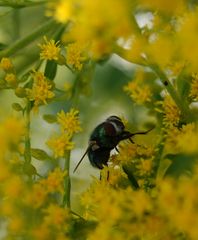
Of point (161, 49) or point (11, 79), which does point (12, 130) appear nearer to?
point (11, 79)

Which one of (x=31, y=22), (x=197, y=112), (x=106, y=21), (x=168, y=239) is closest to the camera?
(x=106, y=21)

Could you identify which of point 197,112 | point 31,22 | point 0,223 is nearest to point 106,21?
point 197,112

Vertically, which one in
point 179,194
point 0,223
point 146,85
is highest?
point 146,85

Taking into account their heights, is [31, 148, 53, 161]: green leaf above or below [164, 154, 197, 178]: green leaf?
below

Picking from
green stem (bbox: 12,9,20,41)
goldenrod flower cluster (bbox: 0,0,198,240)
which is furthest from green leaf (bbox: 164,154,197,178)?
green stem (bbox: 12,9,20,41)

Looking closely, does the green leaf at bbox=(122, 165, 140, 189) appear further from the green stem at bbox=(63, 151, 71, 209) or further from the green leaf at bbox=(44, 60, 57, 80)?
the green leaf at bbox=(44, 60, 57, 80)

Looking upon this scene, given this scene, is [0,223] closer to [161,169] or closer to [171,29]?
[161,169]
